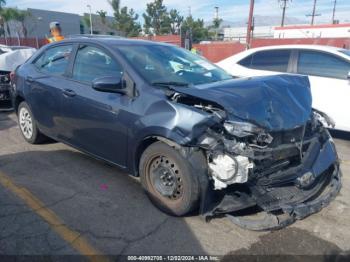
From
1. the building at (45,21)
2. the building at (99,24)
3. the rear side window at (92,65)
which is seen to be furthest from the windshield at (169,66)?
the building at (99,24)

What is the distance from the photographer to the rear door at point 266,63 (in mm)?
6824

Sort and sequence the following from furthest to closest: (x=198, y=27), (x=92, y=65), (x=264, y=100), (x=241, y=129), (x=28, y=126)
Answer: (x=198, y=27), (x=28, y=126), (x=92, y=65), (x=264, y=100), (x=241, y=129)

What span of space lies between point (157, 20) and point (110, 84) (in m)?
61.7

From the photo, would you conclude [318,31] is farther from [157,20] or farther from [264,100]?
[264,100]

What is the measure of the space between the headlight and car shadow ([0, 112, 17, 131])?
5348mm

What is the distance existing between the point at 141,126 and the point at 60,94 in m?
1.58

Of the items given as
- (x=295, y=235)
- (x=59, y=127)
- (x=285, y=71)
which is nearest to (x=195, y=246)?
(x=295, y=235)

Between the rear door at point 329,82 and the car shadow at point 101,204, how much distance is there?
376 cm

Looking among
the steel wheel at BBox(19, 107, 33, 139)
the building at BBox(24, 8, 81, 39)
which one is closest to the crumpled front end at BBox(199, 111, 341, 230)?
the steel wheel at BBox(19, 107, 33, 139)

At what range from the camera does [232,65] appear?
7.45 metres

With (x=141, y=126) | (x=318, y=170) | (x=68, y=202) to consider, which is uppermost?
(x=141, y=126)

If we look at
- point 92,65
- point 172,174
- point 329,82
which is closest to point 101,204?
point 172,174

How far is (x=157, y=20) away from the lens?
205 feet

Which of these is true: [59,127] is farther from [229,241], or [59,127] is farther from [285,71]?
[285,71]
